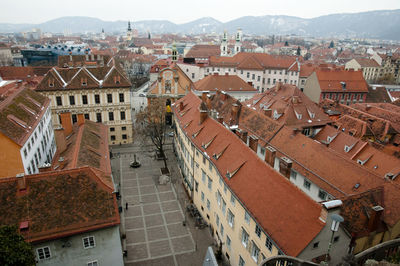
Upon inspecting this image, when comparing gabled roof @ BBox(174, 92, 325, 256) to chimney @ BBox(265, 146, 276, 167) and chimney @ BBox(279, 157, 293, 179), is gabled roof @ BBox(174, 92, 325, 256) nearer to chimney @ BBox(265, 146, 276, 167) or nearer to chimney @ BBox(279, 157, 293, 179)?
chimney @ BBox(265, 146, 276, 167)

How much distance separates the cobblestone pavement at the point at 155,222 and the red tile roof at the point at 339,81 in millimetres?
51207

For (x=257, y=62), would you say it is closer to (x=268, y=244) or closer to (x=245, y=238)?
(x=245, y=238)

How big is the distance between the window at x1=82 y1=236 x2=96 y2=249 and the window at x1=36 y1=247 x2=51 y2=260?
2607 millimetres

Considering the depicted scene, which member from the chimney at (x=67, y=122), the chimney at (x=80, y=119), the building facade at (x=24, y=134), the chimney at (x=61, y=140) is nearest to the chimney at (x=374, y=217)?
the chimney at (x=61, y=140)

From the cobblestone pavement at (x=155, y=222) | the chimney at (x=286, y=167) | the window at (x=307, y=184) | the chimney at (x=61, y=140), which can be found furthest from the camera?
the chimney at (x=61, y=140)

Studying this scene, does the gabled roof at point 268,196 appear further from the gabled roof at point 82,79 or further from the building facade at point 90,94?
the gabled roof at point 82,79

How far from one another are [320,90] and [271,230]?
64326 mm

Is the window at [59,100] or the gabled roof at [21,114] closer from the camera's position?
the gabled roof at [21,114]

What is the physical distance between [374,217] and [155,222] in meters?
23.5

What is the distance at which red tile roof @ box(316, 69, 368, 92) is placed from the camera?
76.7 metres

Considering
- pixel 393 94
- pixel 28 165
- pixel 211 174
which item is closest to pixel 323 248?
pixel 211 174

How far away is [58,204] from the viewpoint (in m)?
22.8

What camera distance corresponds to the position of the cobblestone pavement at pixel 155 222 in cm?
2973

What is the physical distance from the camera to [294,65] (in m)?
91.2
